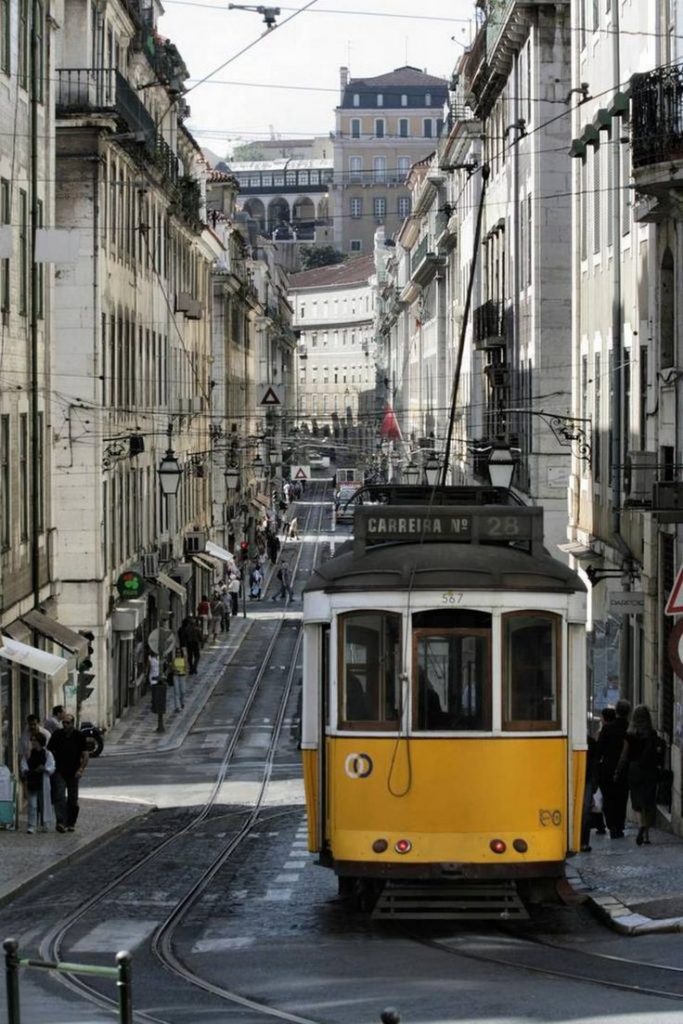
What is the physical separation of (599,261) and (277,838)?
11373 mm

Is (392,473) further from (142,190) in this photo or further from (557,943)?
(557,943)

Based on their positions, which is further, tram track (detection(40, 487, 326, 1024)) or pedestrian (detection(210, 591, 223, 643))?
pedestrian (detection(210, 591, 223, 643))

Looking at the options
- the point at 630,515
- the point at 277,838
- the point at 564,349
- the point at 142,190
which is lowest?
the point at 277,838

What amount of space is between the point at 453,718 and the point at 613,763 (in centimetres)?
747

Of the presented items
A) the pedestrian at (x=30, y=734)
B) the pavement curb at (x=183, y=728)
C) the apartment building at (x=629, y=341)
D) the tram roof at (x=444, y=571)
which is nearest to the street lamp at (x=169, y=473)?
the pavement curb at (x=183, y=728)

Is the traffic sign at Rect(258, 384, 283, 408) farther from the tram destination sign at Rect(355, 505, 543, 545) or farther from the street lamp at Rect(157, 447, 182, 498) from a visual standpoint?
the tram destination sign at Rect(355, 505, 543, 545)

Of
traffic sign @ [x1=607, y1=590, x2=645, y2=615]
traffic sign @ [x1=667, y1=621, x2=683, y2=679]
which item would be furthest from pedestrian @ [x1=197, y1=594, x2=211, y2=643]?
traffic sign @ [x1=667, y1=621, x2=683, y2=679]

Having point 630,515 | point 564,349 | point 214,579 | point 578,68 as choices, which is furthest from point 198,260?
point 630,515

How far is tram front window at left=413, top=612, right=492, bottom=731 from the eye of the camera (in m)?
16.2

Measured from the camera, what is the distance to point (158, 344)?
5775cm

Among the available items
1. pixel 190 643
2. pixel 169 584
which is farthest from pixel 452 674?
pixel 190 643

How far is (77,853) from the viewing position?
2488 centimetres

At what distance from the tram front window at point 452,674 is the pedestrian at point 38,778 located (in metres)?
11.3

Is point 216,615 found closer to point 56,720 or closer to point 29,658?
point 56,720
